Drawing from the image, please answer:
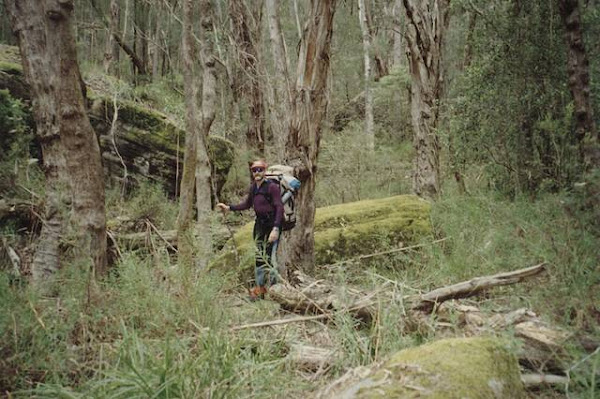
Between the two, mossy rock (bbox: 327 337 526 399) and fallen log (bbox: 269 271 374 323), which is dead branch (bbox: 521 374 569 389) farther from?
fallen log (bbox: 269 271 374 323)

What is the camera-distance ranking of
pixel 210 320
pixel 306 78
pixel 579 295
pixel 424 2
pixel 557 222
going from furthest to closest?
pixel 424 2 → pixel 306 78 → pixel 557 222 → pixel 210 320 → pixel 579 295

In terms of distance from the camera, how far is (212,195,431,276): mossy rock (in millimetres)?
7152

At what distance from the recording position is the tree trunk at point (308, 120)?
628 cm

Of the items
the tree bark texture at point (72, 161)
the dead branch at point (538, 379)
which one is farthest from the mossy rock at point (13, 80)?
the dead branch at point (538, 379)

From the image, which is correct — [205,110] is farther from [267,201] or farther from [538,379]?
[538,379]

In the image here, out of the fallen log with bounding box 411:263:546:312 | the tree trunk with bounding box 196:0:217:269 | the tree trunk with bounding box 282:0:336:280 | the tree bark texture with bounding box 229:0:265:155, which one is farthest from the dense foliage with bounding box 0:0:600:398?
the tree bark texture with bounding box 229:0:265:155

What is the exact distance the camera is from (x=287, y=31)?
85.0ft

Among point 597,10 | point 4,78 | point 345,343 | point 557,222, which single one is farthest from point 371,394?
point 4,78

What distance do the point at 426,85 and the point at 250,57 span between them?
570 centimetres

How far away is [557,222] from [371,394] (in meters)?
2.54

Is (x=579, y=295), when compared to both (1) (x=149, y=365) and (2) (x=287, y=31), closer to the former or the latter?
(1) (x=149, y=365)

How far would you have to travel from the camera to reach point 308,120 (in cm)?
632

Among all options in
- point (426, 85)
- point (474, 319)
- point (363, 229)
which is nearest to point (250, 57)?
point (426, 85)

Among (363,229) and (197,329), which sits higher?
(197,329)
